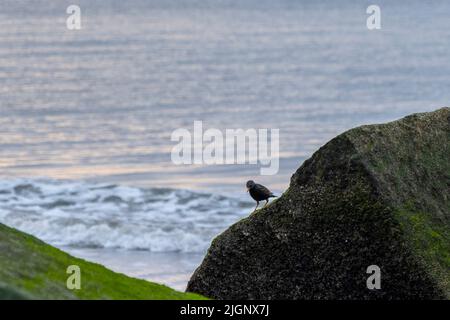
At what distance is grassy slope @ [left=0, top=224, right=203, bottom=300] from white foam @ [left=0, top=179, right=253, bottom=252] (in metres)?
14.2

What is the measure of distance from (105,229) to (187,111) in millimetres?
13010

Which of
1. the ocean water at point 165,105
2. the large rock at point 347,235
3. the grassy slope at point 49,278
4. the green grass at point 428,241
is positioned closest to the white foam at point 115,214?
the ocean water at point 165,105

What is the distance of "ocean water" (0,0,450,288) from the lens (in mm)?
26656

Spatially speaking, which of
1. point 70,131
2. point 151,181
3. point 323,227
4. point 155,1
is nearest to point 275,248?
point 323,227

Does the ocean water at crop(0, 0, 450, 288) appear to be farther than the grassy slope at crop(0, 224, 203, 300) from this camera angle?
Yes

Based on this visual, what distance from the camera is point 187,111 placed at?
38.5 metres

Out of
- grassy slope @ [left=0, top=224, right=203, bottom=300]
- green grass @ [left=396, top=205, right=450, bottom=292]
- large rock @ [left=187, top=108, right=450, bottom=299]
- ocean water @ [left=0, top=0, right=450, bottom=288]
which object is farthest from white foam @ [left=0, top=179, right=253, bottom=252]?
grassy slope @ [left=0, top=224, right=203, bottom=300]

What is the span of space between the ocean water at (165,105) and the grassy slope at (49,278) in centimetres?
1058

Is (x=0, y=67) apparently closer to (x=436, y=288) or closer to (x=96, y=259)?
(x=96, y=259)

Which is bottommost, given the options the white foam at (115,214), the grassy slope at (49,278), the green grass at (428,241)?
the grassy slope at (49,278)

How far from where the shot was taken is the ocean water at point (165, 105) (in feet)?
87.5

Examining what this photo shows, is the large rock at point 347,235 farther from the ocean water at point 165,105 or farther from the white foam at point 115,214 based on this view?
the white foam at point 115,214

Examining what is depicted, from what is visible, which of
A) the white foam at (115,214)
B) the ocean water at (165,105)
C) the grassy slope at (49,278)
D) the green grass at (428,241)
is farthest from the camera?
the ocean water at (165,105)

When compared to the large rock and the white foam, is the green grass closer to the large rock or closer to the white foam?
the large rock
